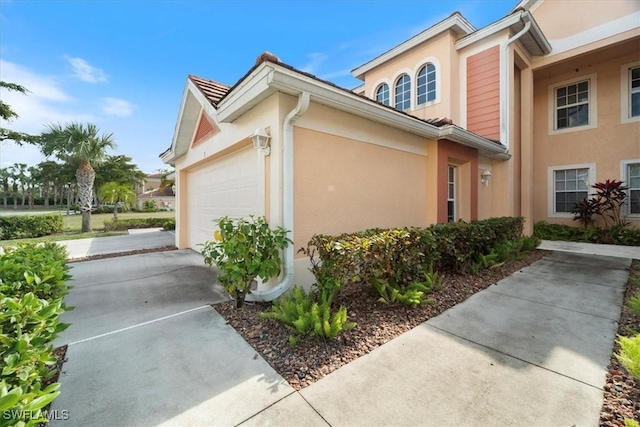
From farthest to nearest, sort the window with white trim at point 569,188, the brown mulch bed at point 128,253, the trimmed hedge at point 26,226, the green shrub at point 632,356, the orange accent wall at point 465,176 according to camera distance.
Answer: the trimmed hedge at point 26,226 → the window with white trim at point 569,188 → the brown mulch bed at point 128,253 → the orange accent wall at point 465,176 → the green shrub at point 632,356

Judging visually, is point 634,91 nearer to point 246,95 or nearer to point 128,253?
point 246,95

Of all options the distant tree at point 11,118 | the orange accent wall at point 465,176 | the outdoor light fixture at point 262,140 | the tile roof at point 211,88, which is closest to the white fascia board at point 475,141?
the orange accent wall at point 465,176

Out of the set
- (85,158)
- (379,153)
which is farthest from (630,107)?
(85,158)

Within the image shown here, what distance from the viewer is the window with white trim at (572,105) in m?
10.4

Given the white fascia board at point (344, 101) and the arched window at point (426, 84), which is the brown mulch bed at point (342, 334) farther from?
the arched window at point (426, 84)

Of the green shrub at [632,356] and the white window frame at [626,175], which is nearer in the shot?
the green shrub at [632,356]

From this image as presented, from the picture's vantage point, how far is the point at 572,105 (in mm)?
10742

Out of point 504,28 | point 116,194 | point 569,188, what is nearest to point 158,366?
point 504,28

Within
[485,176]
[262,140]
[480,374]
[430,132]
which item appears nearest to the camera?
[480,374]

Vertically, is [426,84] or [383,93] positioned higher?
[383,93]

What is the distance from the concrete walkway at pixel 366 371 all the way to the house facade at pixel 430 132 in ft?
5.27

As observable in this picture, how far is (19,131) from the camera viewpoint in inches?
612

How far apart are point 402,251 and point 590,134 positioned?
37.2 ft

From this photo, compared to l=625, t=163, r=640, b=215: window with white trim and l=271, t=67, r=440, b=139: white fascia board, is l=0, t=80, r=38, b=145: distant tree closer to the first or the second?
l=271, t=67, r=440, b=139: white fascia board
